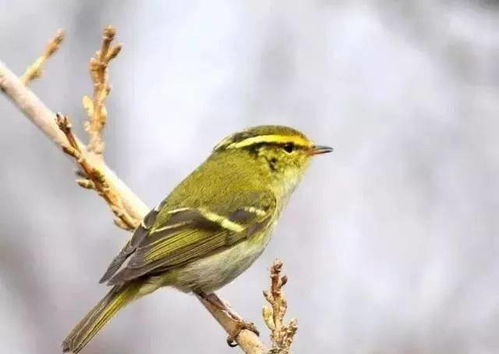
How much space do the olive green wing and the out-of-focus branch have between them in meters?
0.16

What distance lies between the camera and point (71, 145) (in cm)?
335

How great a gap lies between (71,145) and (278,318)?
3.34 feet

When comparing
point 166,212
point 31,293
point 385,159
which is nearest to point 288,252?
point 385,159

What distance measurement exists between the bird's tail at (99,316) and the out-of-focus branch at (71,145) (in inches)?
14.1

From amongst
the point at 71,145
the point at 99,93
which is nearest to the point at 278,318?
the point at 71,145

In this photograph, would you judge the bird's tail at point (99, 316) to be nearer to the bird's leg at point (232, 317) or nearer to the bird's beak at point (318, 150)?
the bird's leg at point (232, 317)

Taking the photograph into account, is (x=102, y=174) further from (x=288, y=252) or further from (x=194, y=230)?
(x=288, y=252)

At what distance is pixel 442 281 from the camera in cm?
597

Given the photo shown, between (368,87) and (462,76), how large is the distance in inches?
74.4

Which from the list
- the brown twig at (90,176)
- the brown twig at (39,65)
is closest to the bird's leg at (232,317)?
the brown twig at (90,176)

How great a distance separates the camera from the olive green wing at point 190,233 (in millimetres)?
3637

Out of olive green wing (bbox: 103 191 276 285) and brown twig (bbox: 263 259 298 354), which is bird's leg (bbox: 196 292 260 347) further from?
brown twig (bbox: 263 259 298 354)

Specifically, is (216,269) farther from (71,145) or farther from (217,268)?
(71,145)

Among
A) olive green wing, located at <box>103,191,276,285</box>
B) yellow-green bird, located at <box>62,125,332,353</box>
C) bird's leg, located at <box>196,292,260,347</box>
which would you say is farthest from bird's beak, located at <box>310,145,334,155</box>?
bird's leg, located at <box>196,292,260,347</box>
